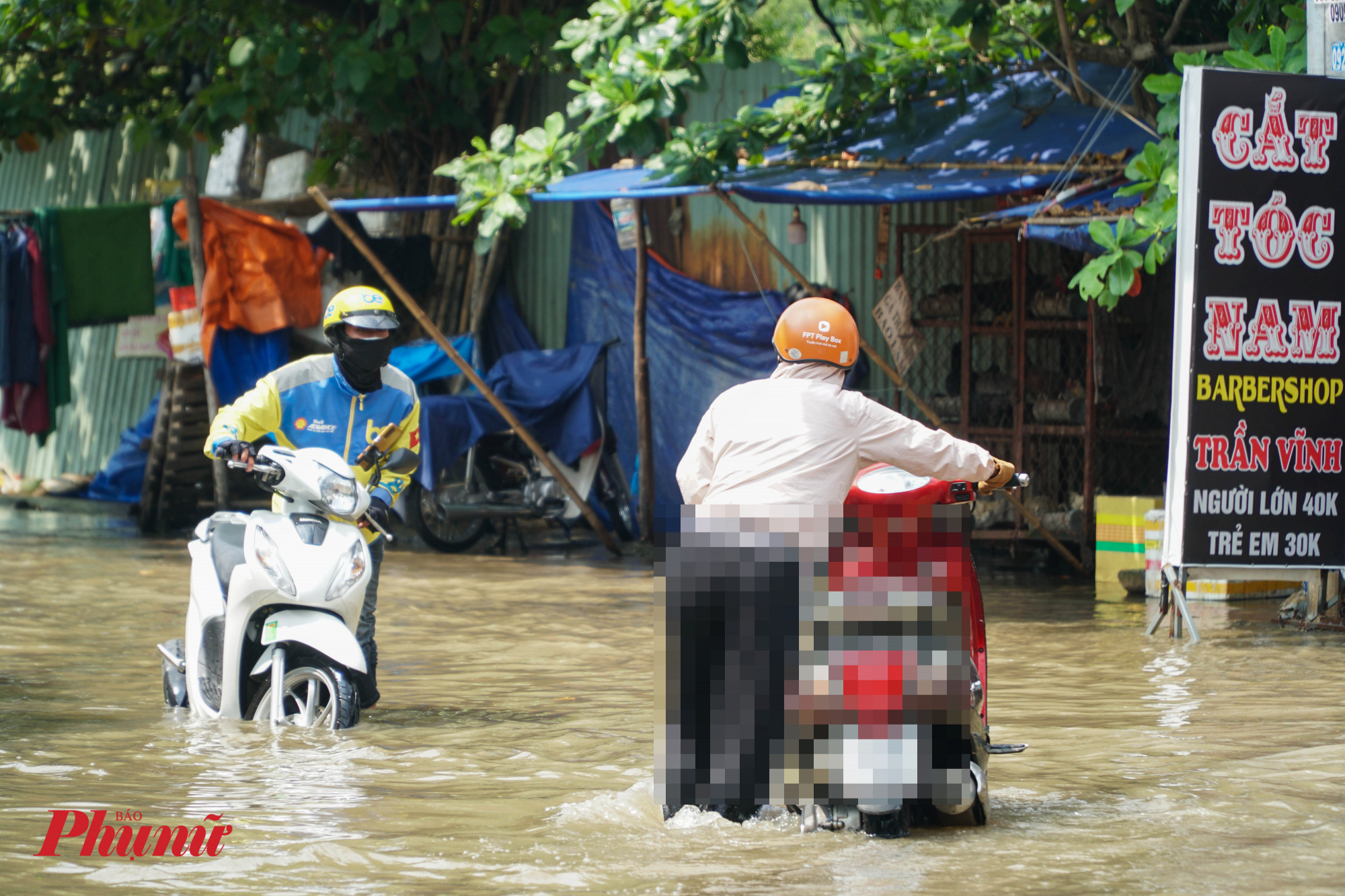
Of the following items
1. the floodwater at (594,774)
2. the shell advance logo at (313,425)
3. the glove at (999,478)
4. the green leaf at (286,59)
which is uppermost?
the green leaf at (286,59)

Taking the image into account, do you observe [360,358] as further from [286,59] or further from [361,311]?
[286,59]

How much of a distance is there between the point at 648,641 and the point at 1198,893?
459cm

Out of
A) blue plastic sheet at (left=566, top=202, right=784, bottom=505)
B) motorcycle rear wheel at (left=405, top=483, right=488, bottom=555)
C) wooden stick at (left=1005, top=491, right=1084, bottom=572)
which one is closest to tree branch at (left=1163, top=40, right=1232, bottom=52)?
wooden stick at (left=1005, top=491, right=1084, bottom=572)

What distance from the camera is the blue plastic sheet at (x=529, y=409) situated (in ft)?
38.8

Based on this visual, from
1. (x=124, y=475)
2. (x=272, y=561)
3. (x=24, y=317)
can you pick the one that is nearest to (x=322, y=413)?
(x=272, y=561)

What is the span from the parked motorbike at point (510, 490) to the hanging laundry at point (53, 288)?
3.43 meters

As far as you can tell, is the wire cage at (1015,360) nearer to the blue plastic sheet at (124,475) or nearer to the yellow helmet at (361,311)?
the yellow helmet at (361,311)

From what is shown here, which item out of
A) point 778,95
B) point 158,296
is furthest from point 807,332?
point 158,296

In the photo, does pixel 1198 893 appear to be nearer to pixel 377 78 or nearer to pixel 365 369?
pixel 365 369

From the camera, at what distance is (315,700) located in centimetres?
550

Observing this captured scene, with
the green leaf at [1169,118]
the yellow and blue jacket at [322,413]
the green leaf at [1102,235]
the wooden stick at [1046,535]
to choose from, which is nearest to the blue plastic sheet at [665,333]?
the wooden stick at [1046,535]

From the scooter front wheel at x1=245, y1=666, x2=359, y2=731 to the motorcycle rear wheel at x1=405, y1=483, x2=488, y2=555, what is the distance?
6.49 metres

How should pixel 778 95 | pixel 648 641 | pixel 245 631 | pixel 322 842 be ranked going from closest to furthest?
pixel 322 842 → pixel 245 631 → pixel 648 641 → pixel 778 95

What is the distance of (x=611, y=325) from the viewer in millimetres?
13094
